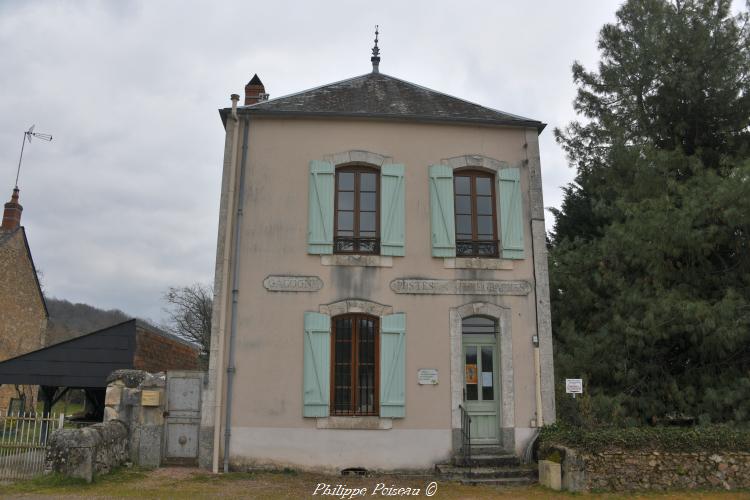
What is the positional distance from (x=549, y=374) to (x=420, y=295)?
2542mm

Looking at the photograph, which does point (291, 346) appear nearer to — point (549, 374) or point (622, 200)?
point (549, 374)

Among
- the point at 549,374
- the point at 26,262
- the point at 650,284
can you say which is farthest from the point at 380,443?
the point at 26,262

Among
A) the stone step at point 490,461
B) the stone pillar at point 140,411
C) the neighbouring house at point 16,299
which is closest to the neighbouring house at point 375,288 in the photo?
the stone step at point 490,461

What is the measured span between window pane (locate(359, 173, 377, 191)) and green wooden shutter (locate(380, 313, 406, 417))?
7.67 feet

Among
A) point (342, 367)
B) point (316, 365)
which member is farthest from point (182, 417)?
point (342, 367)

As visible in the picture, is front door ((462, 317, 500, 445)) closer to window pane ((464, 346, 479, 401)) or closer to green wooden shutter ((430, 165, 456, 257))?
window pane ((464, 346, 479, 401))

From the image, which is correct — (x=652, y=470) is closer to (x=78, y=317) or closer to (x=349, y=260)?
(x=349, y=260)

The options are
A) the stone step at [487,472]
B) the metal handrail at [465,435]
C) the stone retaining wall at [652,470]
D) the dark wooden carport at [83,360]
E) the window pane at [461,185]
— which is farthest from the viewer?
the dark wooden carport at [83,360]

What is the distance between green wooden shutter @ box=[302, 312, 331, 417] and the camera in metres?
9.56

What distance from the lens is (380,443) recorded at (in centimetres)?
957

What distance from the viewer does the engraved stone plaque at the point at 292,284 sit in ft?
32.7

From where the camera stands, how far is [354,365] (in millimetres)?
9859

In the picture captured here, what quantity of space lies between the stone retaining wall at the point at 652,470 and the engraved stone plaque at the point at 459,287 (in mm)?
2730

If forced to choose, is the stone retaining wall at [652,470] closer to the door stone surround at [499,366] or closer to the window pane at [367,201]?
the door stone surround at [499,366]
